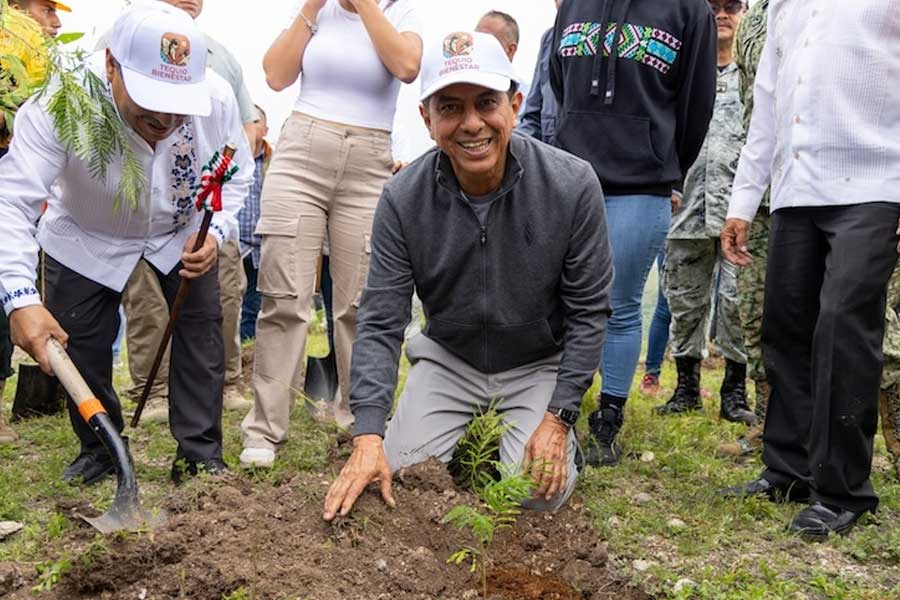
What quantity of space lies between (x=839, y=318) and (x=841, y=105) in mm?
741

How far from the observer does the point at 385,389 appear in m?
3.28

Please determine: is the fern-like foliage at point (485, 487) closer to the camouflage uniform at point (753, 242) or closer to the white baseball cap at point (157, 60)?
the camouflage uniform at point (753, 242)

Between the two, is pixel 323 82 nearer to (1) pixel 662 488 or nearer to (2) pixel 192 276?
(2) pixel 192 276

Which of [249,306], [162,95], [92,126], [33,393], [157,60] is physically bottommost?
[249,306]

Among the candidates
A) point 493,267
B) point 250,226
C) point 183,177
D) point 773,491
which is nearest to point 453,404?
point 493,267

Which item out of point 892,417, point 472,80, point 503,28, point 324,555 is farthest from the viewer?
point 503,28

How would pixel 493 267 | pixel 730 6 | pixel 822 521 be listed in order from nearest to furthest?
pixel 822 521
pixel 493 267
pixel 730 6

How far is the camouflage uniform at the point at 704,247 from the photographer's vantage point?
517cm

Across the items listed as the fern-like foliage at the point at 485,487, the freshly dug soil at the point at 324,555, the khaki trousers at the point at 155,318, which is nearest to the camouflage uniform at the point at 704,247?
the fern-like foliage at the point at 485,487

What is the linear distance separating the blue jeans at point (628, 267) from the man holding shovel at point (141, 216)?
1627mm

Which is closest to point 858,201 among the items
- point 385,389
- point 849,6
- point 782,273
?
point 782,273

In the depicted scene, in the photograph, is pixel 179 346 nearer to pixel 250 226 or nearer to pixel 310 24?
pixel 310 24

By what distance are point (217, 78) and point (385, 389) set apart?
1588 millimetres

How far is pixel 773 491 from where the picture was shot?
143 inches
